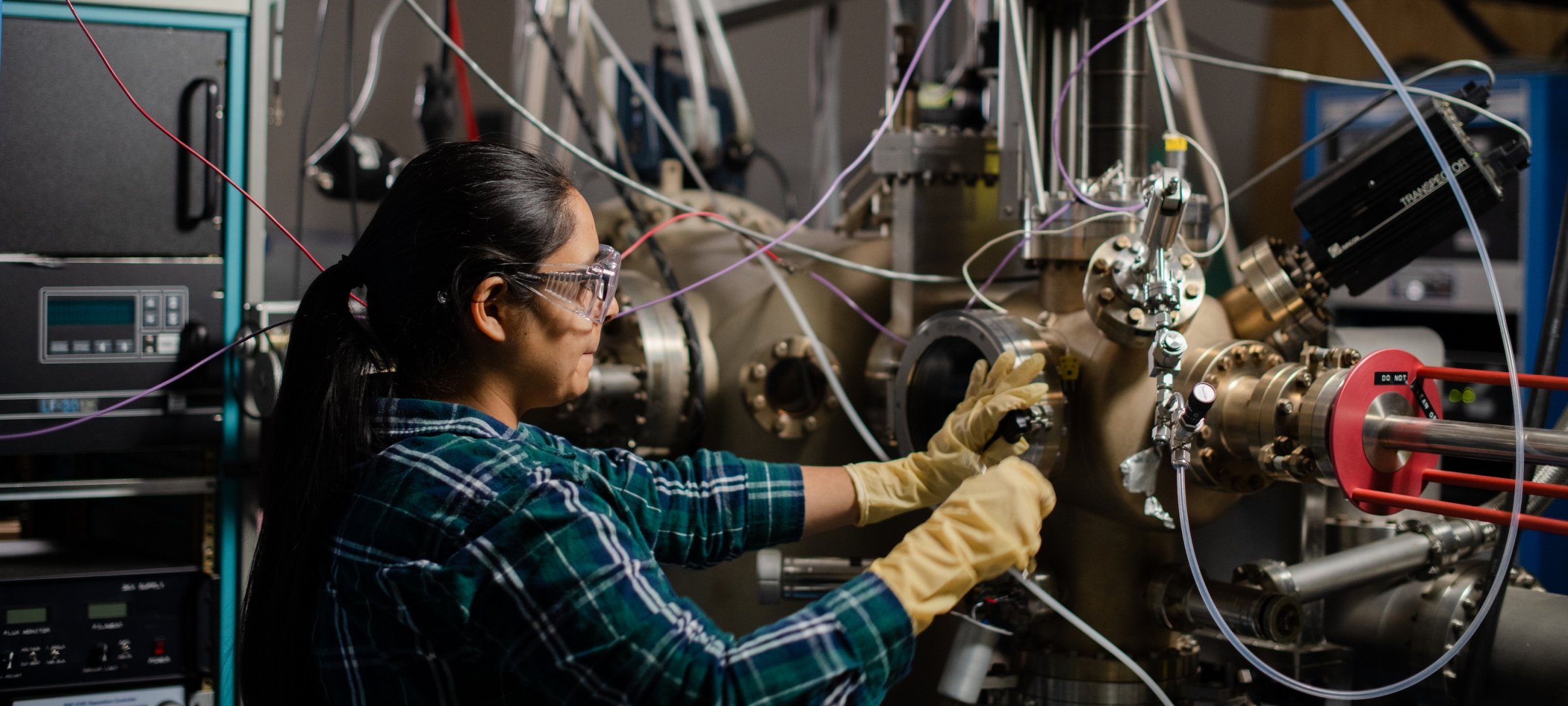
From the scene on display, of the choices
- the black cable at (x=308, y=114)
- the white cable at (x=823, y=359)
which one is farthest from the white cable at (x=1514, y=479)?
the black cable at (x=308, y=114)

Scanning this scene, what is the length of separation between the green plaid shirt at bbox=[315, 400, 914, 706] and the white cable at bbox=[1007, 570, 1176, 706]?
36 cm

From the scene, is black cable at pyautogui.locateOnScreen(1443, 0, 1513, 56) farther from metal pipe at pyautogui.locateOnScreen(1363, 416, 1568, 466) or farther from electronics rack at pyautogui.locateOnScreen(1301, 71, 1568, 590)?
metal pipe at pyautogui.locateOnScreen(1363, 416, 1568, 466)

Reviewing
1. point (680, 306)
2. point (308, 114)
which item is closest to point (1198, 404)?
point (680, 306)

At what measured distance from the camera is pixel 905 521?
5.40 feet

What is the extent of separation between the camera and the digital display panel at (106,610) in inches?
58.4

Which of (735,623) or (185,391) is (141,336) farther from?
(735,623)

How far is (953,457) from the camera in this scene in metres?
1.25

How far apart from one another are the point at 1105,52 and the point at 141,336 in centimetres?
116

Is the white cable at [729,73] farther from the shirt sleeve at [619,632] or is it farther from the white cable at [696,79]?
the shirt sleeve at [619,632]

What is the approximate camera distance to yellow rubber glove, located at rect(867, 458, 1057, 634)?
92 centimetres

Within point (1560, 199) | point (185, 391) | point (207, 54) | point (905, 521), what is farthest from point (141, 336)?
point (1560, 199)

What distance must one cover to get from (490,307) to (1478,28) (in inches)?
113

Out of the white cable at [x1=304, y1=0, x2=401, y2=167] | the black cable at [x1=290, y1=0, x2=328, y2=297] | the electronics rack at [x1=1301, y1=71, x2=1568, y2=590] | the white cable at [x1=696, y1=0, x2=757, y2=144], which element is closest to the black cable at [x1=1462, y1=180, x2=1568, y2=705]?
the white cable at [x1=696, y1=0, x2=757, y2=144]

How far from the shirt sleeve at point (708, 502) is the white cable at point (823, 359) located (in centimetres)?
20
